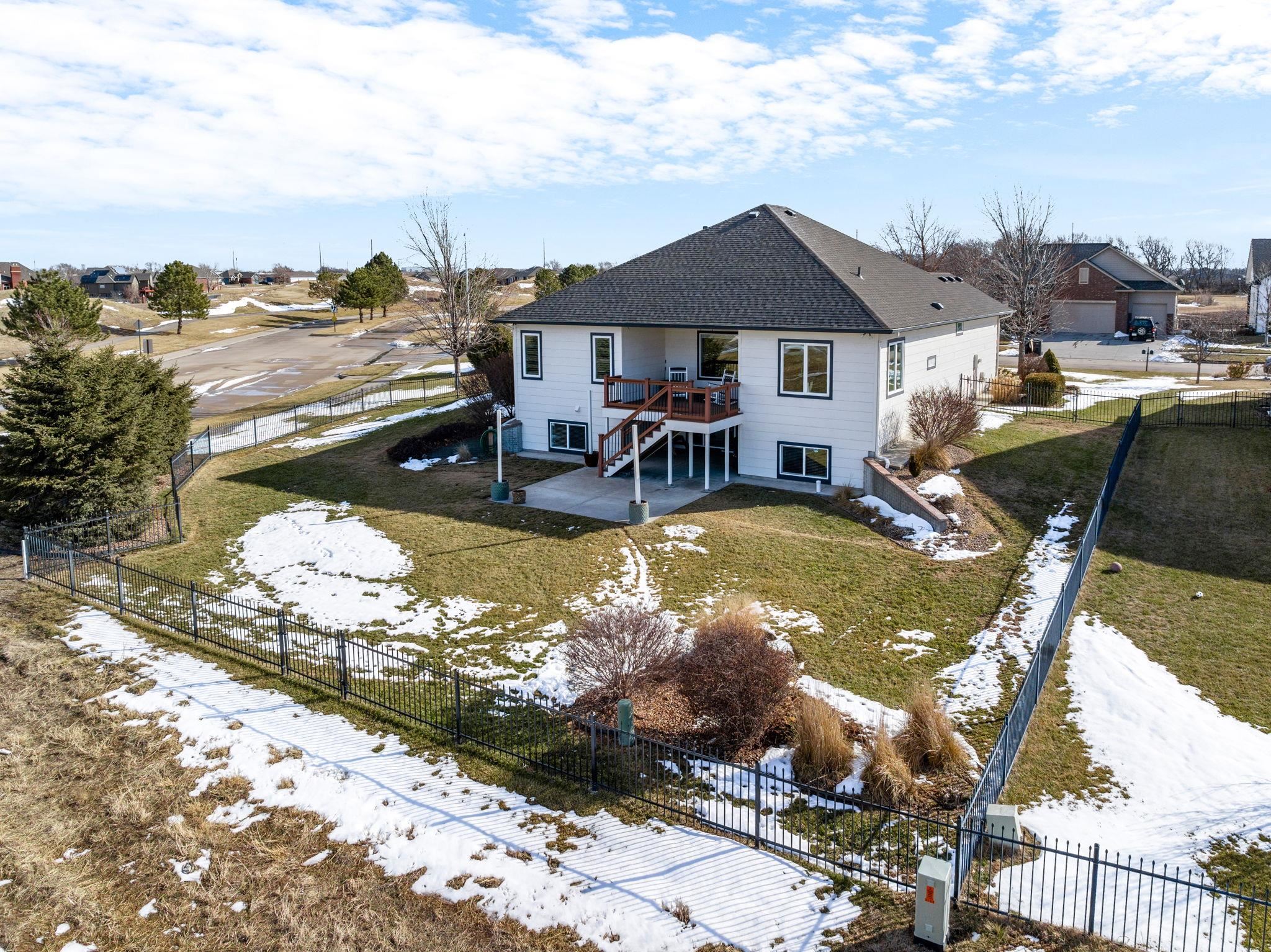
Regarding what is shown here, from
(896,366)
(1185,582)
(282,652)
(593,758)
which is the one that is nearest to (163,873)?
(593,758)

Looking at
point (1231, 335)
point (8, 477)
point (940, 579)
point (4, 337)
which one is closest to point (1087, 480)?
point (940, 579)

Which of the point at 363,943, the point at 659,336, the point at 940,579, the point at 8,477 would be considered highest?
the point at 659,336

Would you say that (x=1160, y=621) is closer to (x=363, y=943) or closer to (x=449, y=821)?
(x=449, y=821)

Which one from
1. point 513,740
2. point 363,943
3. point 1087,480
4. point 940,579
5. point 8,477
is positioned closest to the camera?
point 363,943

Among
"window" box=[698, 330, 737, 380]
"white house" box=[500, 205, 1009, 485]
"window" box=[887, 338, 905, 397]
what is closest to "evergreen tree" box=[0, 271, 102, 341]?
"white house" box=[500, 205, 1009, 485]

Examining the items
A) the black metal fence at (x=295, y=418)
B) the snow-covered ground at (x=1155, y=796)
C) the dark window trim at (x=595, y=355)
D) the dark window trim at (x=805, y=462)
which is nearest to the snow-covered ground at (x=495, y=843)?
the snow-covered ground at (x=1155, y=796)

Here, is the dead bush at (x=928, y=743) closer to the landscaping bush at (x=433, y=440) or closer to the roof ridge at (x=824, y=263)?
the roof ridge at (x=824, y=263)

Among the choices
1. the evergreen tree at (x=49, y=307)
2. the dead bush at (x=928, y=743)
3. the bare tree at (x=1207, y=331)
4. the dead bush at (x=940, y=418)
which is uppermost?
the evergreen tree at (x=49, y=307)
